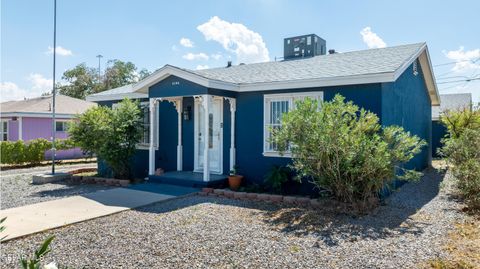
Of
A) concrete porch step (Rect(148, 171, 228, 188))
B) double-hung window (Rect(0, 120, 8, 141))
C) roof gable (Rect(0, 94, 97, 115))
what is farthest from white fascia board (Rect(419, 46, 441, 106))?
double-hung window (Rect(0, 120, 8, 141))

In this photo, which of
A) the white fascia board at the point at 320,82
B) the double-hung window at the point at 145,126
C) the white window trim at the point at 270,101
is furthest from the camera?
the double-hung window at the point at 145,126

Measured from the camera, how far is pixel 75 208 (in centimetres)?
739

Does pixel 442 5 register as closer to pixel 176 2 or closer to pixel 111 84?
pixel 176 2

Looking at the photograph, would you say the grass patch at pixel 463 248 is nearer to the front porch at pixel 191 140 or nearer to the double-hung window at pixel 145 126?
the front porch at pixel 191 140

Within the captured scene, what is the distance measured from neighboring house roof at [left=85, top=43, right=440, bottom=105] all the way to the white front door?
1.08m

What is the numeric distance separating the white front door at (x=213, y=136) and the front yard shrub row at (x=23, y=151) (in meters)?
7.94

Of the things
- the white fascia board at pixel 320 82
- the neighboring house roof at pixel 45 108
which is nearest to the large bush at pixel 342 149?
the white fascia board at pixel 320 82

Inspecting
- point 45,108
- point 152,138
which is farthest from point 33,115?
point 152,138

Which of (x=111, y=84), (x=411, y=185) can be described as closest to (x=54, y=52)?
(x=411, y=185)

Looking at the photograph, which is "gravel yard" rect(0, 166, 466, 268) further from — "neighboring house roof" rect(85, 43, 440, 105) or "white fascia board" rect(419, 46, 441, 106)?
"white fascia board" rect(419, 46, 441, 106)

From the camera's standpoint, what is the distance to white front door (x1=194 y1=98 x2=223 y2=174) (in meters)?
10.6

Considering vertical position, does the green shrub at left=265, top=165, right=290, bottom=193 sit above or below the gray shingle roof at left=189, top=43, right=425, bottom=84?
below

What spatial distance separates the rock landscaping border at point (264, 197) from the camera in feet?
25.4

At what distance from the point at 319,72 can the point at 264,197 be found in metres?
3.61
